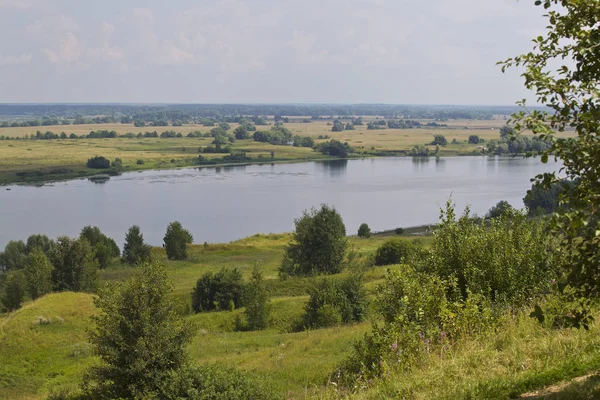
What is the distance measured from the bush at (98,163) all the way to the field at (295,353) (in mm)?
67375

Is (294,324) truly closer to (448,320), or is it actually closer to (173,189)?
(448,320)

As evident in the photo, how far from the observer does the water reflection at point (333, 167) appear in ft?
340

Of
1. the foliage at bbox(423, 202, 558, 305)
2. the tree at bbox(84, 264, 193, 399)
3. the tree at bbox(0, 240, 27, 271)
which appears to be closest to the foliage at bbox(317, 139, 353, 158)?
the tree at bbox(0, 240, 27, 271)

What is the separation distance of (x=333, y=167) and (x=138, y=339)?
103078mm

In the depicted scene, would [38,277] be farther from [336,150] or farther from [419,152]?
[419,152]

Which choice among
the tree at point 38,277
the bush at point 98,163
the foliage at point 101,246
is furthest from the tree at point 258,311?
the bush at point 98,163

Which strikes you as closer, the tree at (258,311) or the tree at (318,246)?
the tree at (258,311)

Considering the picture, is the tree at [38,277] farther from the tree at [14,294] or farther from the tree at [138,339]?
the tree at [138,339]

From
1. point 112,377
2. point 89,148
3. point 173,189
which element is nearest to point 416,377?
point 112,377

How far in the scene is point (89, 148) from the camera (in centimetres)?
14075

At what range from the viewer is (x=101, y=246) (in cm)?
4900

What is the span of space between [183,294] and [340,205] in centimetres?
4105

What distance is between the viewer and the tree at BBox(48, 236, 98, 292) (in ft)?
119

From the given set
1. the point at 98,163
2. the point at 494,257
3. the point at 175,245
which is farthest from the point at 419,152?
the point at 494,257
